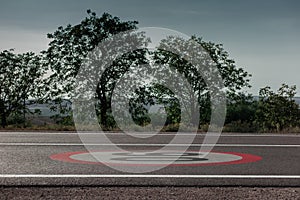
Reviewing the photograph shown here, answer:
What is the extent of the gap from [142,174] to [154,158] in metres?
1.66

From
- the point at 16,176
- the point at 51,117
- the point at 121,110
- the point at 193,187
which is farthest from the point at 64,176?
the point at 51,117

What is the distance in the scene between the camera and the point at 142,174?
257 inches

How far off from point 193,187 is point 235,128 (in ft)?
31.3

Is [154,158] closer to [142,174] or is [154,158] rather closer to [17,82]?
[142,174]

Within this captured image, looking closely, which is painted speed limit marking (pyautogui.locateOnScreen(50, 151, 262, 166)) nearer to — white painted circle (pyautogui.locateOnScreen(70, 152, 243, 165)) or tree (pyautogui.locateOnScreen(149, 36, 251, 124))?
white painted circle (pyautogui.locateOnScreen(70, 152, 243, 165))

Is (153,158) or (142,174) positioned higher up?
(153,158)

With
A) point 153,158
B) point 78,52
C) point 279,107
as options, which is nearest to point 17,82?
point 78,52

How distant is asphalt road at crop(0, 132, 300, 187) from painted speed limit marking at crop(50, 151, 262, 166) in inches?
8.9

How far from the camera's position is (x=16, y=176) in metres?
6.29

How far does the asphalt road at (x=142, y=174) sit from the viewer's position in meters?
5.98

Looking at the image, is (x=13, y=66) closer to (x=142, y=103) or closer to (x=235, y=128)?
(x=142, y=103)

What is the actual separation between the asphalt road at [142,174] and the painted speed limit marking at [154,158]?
0.23 meters

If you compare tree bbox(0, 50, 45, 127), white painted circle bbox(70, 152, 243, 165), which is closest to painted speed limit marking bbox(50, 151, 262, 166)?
white painted circle bbox(70, 152, 243, 165)

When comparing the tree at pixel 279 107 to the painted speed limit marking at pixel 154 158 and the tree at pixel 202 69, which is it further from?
the painted speed limit marking at pixel 154 158
